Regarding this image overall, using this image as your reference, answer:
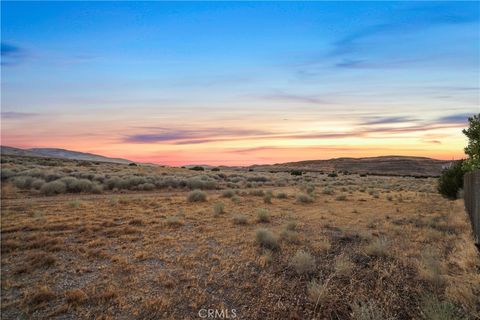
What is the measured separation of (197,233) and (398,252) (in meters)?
5.89

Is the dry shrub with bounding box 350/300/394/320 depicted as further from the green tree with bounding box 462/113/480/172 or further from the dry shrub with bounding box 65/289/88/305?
the green tree with bounding box 462/113/480/172

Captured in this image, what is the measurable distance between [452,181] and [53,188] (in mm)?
25530

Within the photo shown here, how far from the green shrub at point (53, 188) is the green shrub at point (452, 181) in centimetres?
2517

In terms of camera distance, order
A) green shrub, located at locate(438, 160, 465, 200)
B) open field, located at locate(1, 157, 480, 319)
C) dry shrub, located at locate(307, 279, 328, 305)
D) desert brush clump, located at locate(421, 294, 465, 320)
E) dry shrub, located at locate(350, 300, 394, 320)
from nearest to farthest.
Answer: desert brush clump, located at locate(421, 294, 465, 320)
dry shrub, located at locate(350, 300, 394, 320)
open field, located at locate(1, 157, 480, 319)
dry shrub, located at locate(307, 279, 328, 305)
green shrub, located at locate(438, 160, 465, 200)

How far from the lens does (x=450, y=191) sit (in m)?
21.6

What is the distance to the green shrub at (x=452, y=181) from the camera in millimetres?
20656

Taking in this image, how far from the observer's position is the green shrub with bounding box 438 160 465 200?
20.7 meters

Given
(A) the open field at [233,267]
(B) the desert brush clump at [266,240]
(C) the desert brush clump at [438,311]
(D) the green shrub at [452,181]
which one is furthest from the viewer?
(D) the green shrub at [452,181]

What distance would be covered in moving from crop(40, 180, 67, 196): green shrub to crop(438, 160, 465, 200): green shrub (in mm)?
25171

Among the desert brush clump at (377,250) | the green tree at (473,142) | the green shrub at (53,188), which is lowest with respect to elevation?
the desert brush clump at (377,250)

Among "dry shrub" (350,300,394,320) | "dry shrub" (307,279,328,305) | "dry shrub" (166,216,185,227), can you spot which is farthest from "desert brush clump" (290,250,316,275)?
"dry shrub" (166,216,185,227)

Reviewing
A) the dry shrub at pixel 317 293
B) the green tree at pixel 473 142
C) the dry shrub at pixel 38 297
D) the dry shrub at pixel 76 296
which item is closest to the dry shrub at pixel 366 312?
the dry shrub at pixel 317 293

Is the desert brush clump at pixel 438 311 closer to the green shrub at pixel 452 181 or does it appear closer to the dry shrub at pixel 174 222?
the dry shrub at pixel 174 222

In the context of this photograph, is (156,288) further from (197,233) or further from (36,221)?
(36,221)
